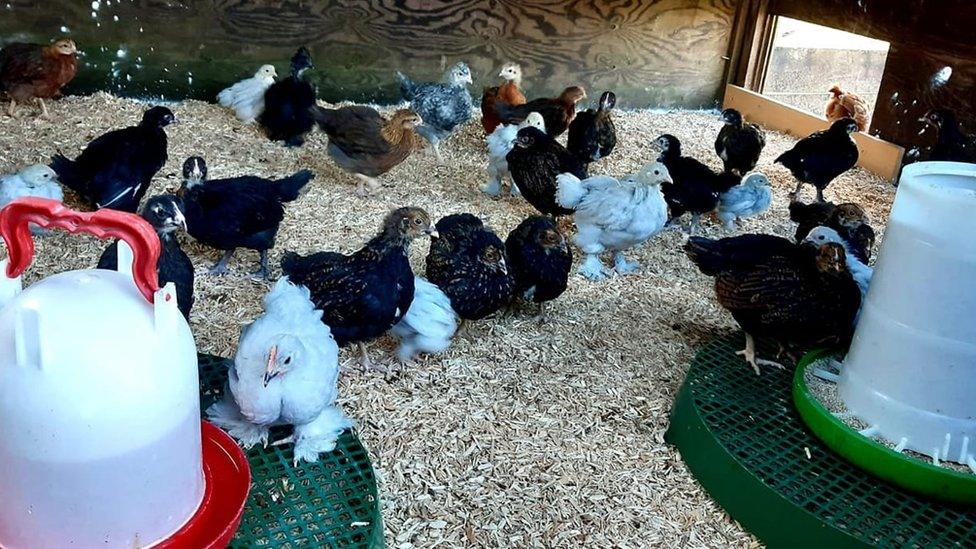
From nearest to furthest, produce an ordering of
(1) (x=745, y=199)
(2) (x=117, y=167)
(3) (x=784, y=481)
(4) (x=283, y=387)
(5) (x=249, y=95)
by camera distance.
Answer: (4) (x=283, y=387) < (3) (x=784, y=481) < (2) (x=117, y=167) < (1) (x=745, y=199) < (5) (x=249, y=95)

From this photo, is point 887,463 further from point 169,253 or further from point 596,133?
point 596,133

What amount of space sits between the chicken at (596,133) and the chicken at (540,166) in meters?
0.78

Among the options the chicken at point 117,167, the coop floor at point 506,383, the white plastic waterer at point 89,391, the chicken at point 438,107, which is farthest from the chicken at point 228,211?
the white plastic waterer at point 89,391

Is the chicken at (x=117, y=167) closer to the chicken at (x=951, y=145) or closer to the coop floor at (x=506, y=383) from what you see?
the coop floor at (x=506, y=383)

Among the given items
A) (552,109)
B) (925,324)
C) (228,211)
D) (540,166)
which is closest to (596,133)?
(552,109)

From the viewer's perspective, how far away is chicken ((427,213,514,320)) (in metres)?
3.72

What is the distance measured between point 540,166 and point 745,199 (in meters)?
1.42

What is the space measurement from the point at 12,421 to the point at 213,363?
1.46 m

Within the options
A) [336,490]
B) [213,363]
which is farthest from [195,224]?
[336,490]

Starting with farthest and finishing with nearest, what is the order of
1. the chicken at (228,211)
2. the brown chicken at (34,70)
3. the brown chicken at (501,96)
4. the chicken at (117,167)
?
the brown chicken at (501,96)
the brown chicken at (34,70)
the chicken at (117,167)
the chicken at (228,211)

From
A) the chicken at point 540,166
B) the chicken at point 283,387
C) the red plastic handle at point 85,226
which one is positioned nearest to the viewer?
the red plastic handle at point 85,226

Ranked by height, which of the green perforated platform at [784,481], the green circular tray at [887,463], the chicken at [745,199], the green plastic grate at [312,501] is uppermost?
the green plastic grate at [312,501]

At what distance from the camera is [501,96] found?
6852 millimetres

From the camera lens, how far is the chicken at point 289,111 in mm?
6082
